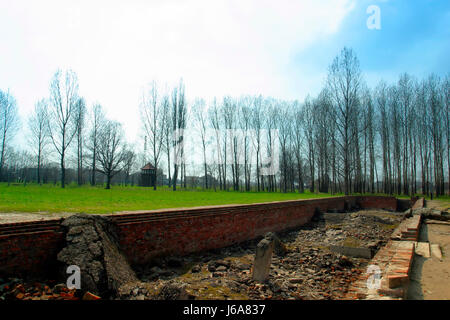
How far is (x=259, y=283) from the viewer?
5688 mm

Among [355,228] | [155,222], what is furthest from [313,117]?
[155,222]

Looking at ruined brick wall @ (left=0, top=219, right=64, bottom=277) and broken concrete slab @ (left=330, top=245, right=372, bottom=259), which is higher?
ruined brick wall @ (left=0, top=219, right=64, bottom=277)

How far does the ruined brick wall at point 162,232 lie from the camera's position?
4.31m

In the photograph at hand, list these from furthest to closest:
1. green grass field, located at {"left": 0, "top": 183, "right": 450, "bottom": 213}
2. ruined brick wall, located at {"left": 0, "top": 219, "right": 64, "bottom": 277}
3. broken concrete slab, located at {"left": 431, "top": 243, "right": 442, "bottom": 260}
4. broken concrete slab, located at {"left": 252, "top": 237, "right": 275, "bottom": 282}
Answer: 1. green grass field, located at {"left": 0, "top": 183, "right": 450, "bottom": 213}
2. broken concrete slab, located at {"left": 431, "top": 243, "right": 442, "bottom": 260}
3. broken concrete slab, located at {"left": 252, "top": 237, "right": 275, "bottom": 282}
4. ruined brick wall, located at {"left": 0, "top": 219, "right": 64, "bottom": 277}

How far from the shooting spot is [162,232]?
6727 millimetres

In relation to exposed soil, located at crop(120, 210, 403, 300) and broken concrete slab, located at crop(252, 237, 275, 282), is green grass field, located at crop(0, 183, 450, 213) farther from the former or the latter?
broken concrete slab, located at crop(252, 237, 275, 282)

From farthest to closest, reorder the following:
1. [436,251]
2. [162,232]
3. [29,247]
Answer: [436,251]
[162,232]
[29,247]

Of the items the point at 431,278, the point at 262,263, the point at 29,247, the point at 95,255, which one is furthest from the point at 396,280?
the point at 29,247

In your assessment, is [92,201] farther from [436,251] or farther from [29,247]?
[436,251]

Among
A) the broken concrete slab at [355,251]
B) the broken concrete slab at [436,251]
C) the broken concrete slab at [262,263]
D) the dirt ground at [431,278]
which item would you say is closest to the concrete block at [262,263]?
the broken concrete slab at [262,263]

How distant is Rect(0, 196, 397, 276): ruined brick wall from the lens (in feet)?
14.1

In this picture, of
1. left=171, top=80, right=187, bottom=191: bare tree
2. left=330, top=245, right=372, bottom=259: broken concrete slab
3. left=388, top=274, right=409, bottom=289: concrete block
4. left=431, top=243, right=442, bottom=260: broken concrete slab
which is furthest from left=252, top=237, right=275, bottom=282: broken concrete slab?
left=171, top=80, right=187, bottom=191: bare tree
